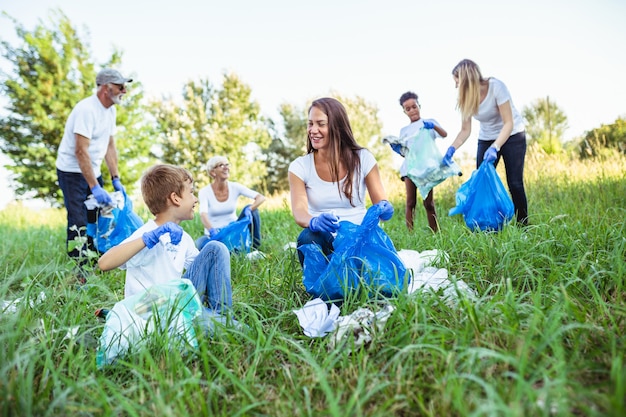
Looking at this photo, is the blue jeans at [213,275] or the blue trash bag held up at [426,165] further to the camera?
the blue trash bag held up at [426,165]

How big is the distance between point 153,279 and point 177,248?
0.63 ft

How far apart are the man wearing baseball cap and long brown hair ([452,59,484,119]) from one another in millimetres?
2870

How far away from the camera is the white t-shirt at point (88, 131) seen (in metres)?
3.25

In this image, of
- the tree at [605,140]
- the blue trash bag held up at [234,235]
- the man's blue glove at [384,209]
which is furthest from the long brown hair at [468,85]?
the tree at [605,140]

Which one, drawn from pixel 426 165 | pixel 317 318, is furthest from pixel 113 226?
pixel 426 165

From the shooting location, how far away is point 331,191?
7.44ft

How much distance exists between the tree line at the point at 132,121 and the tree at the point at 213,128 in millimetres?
50

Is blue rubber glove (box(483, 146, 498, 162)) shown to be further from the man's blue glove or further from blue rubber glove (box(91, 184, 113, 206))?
blue rubber glove (box(91, 184, 113, 206))

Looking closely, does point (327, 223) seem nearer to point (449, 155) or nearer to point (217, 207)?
point (449, 155)

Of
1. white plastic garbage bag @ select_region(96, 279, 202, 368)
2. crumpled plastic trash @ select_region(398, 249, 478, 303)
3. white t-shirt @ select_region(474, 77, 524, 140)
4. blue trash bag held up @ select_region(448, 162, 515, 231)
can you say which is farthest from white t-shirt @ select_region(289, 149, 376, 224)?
white t-shirt @ select_region(474, 77, 524, 140)

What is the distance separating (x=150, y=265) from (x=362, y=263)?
0.99m

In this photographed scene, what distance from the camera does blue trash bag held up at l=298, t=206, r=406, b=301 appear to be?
1867 mm

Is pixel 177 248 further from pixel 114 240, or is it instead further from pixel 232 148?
pixel 232 148

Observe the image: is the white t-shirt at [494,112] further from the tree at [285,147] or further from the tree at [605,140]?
the tree at [285,147]
